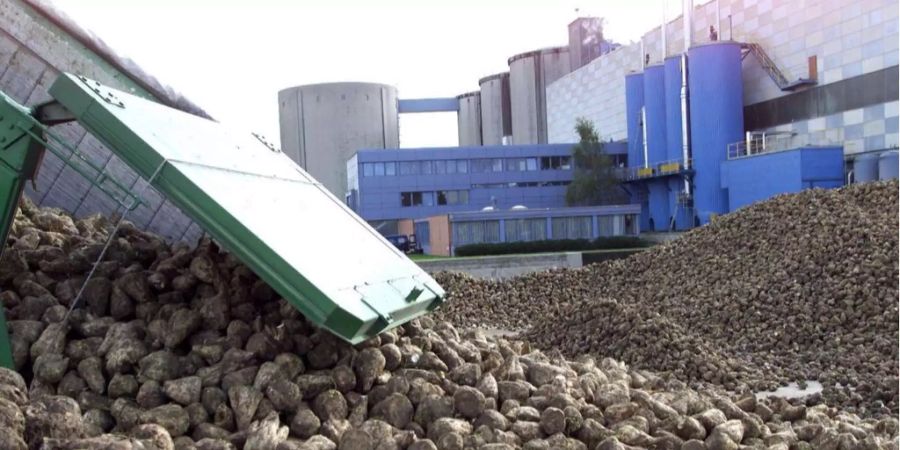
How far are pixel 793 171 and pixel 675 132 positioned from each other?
24.8 ft

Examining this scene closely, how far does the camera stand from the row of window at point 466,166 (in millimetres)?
38547

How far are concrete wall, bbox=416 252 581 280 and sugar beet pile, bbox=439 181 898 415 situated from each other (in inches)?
104

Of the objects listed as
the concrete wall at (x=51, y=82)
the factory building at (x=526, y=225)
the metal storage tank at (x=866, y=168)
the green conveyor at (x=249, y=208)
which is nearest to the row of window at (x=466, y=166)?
the factory building at (x=526, y=225)

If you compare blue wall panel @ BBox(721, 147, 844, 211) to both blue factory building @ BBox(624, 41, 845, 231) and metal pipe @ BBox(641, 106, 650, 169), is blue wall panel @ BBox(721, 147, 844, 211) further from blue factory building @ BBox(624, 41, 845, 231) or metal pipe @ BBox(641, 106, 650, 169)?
metal pipe @ BBox(641, 106, 650, 169)

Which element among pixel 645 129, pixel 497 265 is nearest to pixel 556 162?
pixel 645 129

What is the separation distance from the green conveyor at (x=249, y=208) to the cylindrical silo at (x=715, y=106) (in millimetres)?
29408

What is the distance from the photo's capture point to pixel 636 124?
128 ft

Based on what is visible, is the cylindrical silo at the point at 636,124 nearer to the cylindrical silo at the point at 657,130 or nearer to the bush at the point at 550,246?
the cylindrical silo at the point at 657,130

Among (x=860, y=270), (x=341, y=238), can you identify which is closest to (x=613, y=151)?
(x=860, y=270)

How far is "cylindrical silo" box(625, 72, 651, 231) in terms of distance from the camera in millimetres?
38156

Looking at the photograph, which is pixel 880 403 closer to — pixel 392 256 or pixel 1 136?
pixel 392 256

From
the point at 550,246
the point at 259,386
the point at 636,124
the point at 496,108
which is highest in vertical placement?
the point at 496,108

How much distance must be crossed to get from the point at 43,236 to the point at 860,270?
9052 mm

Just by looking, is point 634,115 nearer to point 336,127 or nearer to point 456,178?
point 456,178
